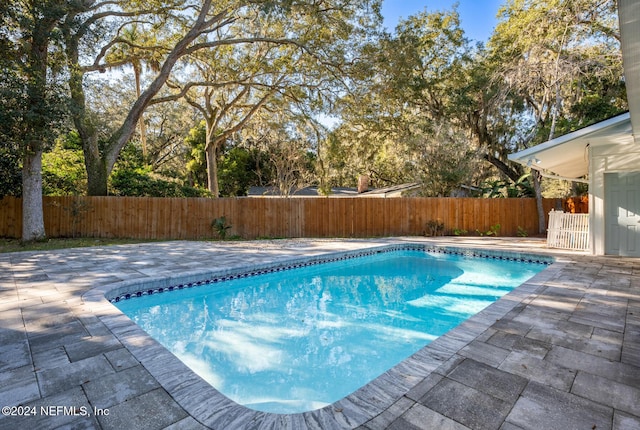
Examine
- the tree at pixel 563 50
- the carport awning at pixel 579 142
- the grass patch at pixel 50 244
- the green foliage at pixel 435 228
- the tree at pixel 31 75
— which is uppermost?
the tree at pixel 563 50

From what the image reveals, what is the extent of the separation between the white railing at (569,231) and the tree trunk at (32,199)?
1319cm

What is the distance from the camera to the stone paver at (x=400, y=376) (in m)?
1.61

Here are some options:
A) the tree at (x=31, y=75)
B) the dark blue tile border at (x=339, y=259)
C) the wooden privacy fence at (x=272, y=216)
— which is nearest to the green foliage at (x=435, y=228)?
the wooden privacy fence at (x=272, y=216)

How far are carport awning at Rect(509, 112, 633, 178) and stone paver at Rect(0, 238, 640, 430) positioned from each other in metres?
3.79

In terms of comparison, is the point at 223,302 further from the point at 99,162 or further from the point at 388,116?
the point at 388,116

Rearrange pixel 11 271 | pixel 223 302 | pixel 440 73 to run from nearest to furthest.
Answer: pixel 223 302, pixel 11 271, pixel 440 73

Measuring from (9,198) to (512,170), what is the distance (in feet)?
66.6

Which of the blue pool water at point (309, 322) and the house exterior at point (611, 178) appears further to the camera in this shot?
the house exterior at point (611, 178)

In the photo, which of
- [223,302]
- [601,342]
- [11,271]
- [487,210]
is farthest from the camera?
[487,210]

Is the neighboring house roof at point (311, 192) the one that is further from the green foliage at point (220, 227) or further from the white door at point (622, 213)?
the white door at point (622, 213)

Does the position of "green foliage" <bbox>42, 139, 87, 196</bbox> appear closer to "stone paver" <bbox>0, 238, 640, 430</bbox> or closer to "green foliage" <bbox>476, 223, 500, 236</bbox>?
"stone paver" <bbox>0, 238, 640, 430</bbox>

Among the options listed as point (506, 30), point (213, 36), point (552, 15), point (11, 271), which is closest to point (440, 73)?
point (506, 30)

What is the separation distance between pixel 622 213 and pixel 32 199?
13856 millimetres

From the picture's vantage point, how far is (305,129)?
1429cm
